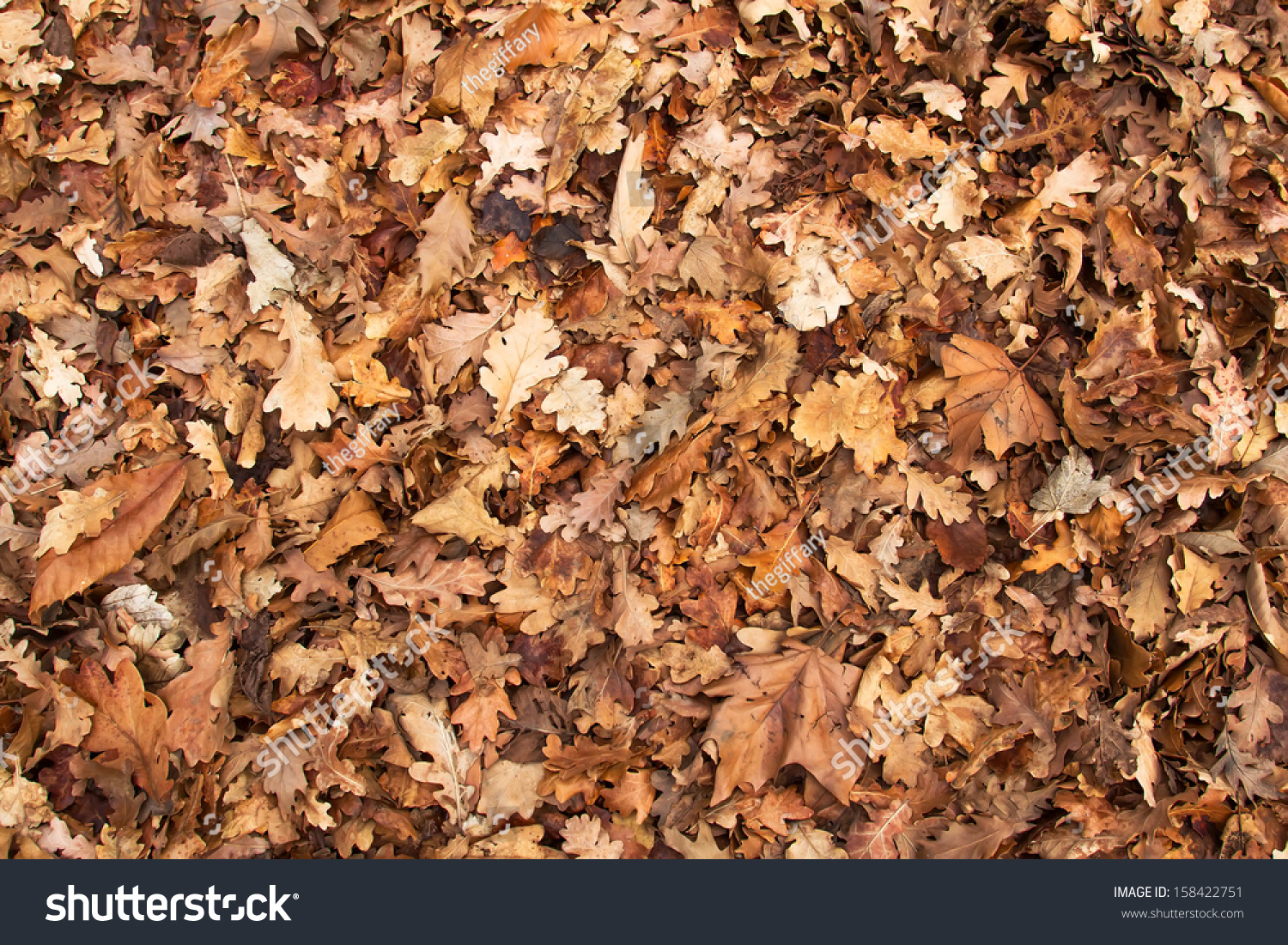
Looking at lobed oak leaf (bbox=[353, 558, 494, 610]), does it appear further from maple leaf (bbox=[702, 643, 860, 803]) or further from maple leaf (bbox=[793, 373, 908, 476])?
maple leaf (bbox=[793, 373, 908, 476])

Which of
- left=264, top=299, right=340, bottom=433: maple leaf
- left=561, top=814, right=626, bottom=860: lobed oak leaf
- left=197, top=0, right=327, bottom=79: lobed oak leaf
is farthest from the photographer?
left=197, top=0, right=327, bottom=79: lobed oak leaf

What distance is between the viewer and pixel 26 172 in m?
2.84

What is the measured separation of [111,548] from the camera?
2625mm

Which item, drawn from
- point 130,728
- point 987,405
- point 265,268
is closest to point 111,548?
point 130,728

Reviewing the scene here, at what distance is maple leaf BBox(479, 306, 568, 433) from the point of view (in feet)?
8.68

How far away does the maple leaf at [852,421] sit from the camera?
2.63 m

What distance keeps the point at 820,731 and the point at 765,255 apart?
5.16 feet

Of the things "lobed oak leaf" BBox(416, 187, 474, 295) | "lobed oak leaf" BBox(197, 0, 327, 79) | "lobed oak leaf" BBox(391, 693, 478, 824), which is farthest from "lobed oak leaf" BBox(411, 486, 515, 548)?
"lobed oak leaf" BBox(197, 0, 327, 79)

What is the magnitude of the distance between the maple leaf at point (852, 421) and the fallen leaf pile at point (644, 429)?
2 centimetres

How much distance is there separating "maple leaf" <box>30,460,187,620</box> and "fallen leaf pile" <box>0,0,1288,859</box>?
0.01m

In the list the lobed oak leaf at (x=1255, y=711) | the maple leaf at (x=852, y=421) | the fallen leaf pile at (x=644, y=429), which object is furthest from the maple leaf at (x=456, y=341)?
the lobed oak leaf at (x=1255, y=711)

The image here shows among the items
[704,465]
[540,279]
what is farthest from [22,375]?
[704,465]

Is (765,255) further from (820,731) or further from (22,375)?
(22,375)
